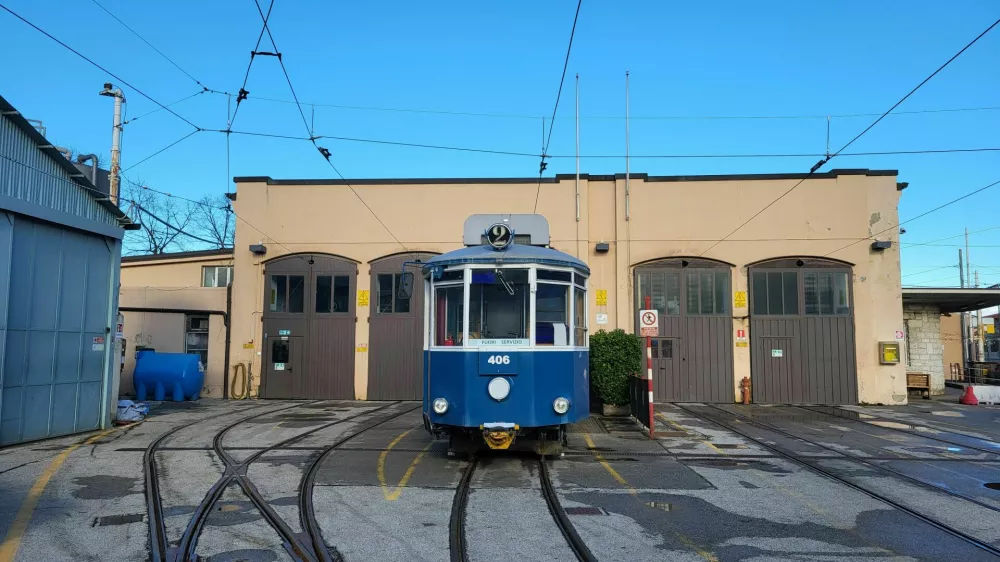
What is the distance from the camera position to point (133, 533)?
580 cm

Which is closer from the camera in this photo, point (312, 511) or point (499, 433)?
point (312, 511)

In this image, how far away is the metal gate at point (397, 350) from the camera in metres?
19.9

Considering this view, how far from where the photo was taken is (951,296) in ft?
71.8

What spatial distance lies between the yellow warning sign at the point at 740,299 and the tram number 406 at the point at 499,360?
12.9m

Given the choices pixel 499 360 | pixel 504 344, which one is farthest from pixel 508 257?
pixel 499 360

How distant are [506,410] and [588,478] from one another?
131cm

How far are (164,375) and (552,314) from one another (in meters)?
14.1

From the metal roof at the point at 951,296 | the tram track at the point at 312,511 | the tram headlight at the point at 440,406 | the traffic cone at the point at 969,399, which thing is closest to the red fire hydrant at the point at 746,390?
the traffic cone at the point at 969,399

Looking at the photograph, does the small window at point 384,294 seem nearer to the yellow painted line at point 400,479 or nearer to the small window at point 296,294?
the small window at point 296,294

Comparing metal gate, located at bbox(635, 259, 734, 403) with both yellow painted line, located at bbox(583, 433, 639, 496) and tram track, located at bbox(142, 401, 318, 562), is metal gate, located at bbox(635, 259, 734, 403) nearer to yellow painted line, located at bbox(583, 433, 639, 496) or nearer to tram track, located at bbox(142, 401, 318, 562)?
yellow painted line, located at bbox(583, 433, 639, 496)

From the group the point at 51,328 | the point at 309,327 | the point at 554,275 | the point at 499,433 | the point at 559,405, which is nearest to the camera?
the point at 499,433

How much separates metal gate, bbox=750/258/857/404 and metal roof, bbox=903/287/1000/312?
13.2 feet

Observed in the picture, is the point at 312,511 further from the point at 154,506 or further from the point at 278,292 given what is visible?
the point at 278,292

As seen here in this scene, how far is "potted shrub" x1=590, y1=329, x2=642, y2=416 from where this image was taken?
15508 millimetres
